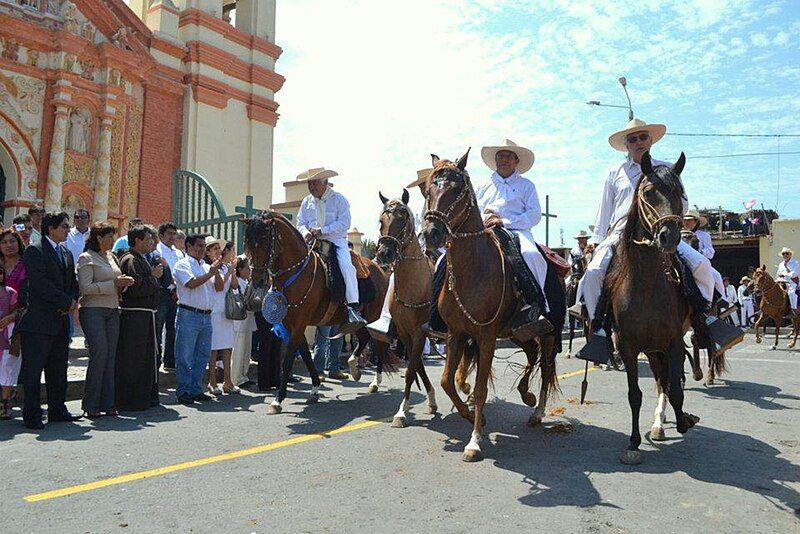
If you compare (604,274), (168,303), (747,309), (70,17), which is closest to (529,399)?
(604,274)

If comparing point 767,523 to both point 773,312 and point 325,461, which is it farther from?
point 773,312

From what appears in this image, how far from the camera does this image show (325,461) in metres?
5.17

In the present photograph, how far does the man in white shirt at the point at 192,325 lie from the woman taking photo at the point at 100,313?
940 millimetres

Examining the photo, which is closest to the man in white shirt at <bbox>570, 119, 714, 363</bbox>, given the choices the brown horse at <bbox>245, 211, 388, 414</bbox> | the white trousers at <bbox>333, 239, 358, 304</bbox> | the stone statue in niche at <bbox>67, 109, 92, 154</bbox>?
the white trousers at <bbox>333, 239, 358, 304</bbox>

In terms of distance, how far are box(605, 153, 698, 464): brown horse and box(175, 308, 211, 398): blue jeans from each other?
17.3 feet

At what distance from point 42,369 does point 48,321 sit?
1.77 feet

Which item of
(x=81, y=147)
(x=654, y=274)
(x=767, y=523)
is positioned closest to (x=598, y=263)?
(x=654, y=274)

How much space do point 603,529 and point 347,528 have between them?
1530mm

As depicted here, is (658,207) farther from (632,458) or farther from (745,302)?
(745,302)

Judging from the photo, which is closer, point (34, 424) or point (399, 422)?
point (34, 424)

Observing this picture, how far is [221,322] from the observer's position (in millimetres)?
8773

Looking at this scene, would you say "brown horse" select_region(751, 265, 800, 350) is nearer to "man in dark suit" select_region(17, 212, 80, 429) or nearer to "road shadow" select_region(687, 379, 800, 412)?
"road shadow" select_region(687, 379, 800, 412)

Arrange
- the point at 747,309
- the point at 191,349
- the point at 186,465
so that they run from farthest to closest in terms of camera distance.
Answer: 1. the point at 747,309
2. the point at 191,349
3. the point at 186,465

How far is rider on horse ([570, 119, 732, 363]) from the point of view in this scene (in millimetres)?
5891
